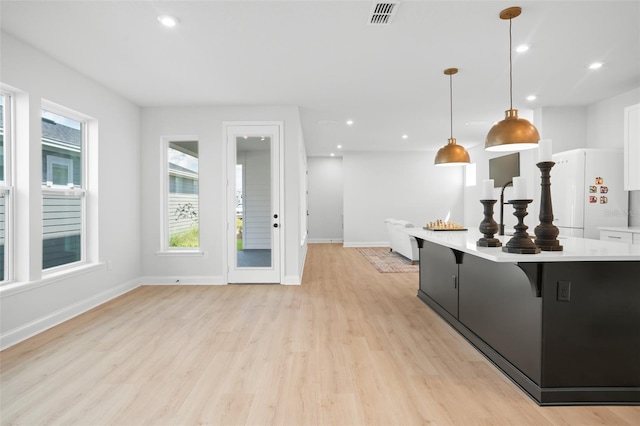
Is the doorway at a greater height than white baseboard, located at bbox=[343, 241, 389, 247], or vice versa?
the doorway

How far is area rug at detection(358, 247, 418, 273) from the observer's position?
21.0ft

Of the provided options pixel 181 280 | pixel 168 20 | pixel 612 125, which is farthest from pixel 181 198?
pixel 612 125

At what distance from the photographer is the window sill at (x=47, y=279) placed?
295 centimetres

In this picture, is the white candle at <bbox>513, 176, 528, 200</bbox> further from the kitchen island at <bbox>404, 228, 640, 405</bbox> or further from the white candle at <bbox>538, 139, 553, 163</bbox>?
the kitchen island at <bbox>404, 228, 640, 405</bbox>

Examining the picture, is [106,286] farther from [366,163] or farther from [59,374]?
[366,163]

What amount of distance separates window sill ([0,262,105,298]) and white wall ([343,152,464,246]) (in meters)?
6.78

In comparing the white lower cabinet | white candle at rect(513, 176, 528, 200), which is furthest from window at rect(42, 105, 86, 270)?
the white lower cabinet

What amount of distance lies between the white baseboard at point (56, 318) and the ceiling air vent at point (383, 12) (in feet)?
13.3

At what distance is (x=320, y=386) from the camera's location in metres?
2.22

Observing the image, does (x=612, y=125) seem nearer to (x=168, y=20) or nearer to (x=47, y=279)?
(x=168, y=20)

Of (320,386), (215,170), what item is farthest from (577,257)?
(215,170)

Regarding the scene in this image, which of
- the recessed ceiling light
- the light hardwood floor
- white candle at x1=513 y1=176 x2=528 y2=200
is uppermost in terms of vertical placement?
the recessed ceiling light

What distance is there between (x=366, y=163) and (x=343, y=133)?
8.90 feet

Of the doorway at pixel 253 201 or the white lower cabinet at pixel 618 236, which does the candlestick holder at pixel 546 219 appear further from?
the doorway at pixel 253 201
